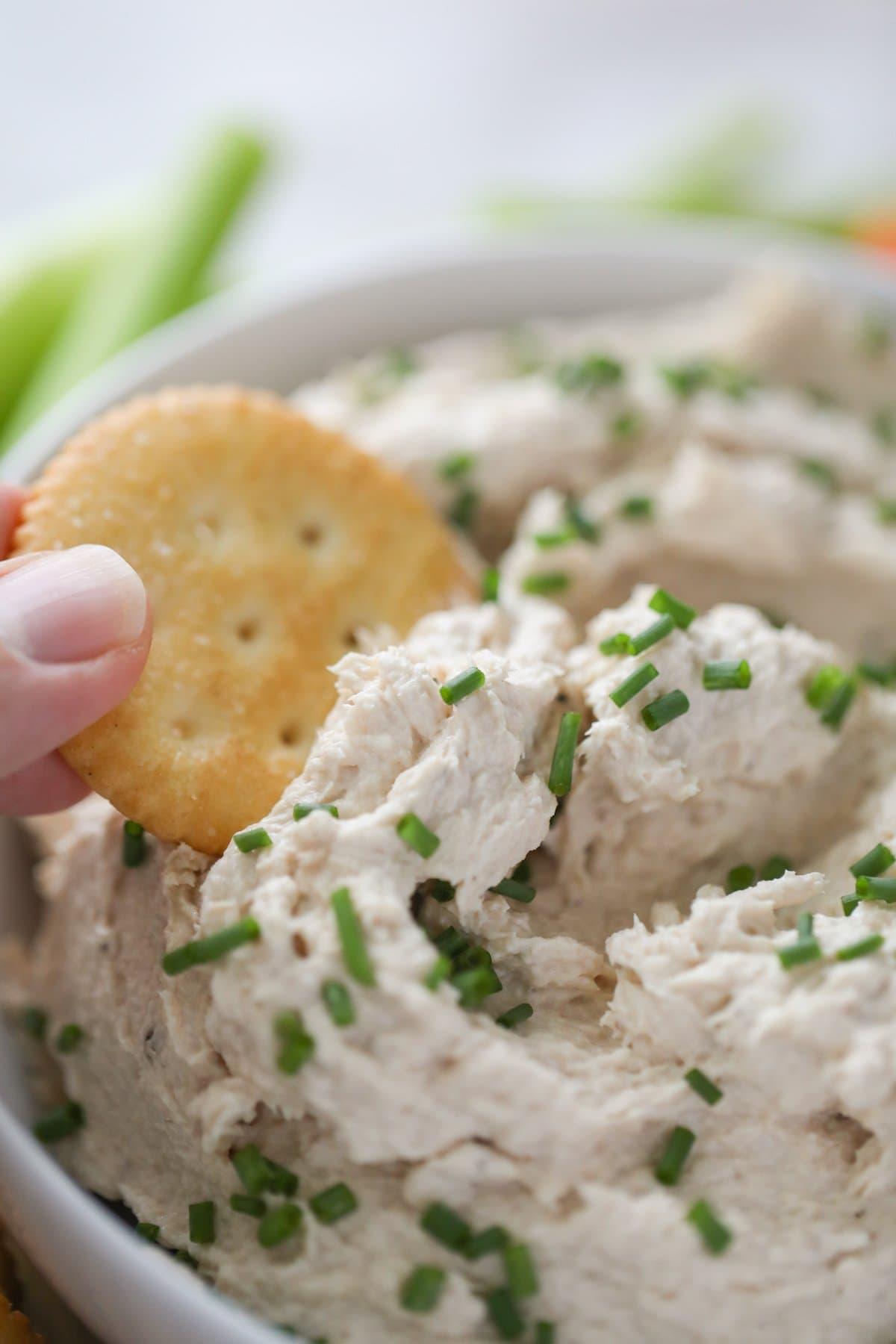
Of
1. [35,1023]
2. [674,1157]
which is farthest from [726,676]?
[35,1023]

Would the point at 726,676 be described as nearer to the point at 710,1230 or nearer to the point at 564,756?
the point at 564,756

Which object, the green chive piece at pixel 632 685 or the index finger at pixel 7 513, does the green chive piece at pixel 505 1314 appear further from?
the index finger at pixel 7 513

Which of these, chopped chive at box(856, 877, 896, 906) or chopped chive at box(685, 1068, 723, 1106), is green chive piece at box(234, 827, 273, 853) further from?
chopped chive at box(856, 877, 896, 906)

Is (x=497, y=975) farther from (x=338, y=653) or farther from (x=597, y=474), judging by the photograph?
(x=597, y=474)

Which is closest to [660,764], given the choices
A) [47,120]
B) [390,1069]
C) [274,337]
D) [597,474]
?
[390,1069]

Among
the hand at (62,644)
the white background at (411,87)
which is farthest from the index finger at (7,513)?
the white background at (411,87)
